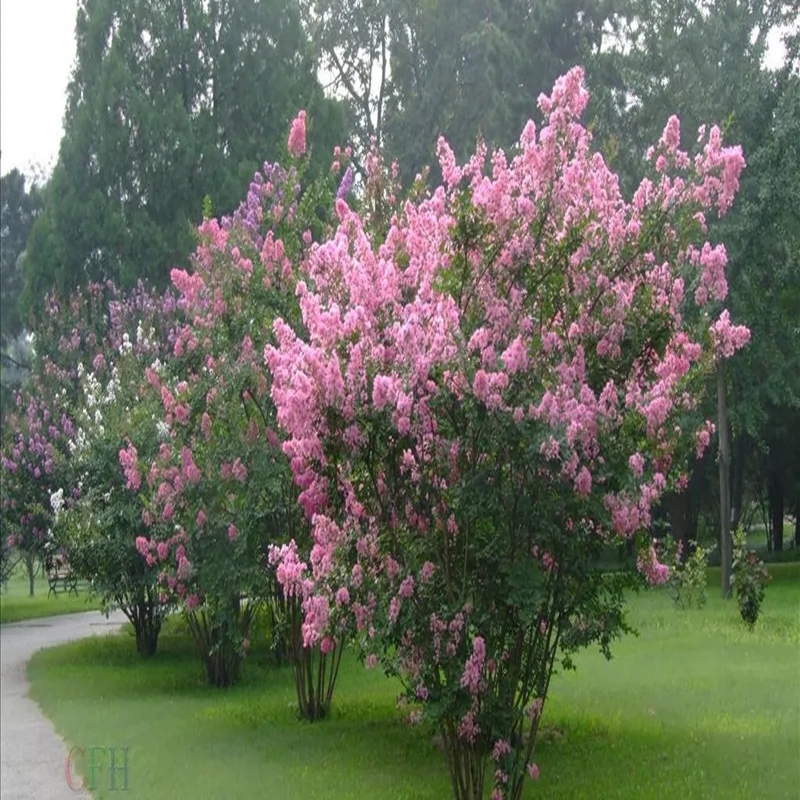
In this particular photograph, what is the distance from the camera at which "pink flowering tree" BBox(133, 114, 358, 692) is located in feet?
42.0

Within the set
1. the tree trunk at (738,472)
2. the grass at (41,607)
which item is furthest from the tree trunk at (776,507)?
the grass at (41,607)

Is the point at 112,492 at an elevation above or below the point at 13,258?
below

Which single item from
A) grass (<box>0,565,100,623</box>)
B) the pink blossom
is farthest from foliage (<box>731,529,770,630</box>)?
grass (<box>0,565,100,623</box>)

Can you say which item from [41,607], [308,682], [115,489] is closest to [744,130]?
[115,489]

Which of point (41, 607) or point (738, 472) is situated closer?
point (738, 472)

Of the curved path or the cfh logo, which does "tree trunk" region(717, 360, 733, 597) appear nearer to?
the curved path

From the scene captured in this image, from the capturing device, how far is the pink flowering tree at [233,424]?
42.0 ft

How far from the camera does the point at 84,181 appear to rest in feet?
95.2

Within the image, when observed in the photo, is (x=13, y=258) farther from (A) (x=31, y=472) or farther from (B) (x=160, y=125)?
(A) (x=31, y=472)

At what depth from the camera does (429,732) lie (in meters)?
11.7

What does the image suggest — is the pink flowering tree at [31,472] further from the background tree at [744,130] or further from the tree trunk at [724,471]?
the tree trunk at [724,471]

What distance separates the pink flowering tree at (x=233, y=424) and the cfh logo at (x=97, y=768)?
6.85 feet

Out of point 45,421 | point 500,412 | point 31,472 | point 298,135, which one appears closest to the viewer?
point 500,412

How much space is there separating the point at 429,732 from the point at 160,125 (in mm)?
20220
